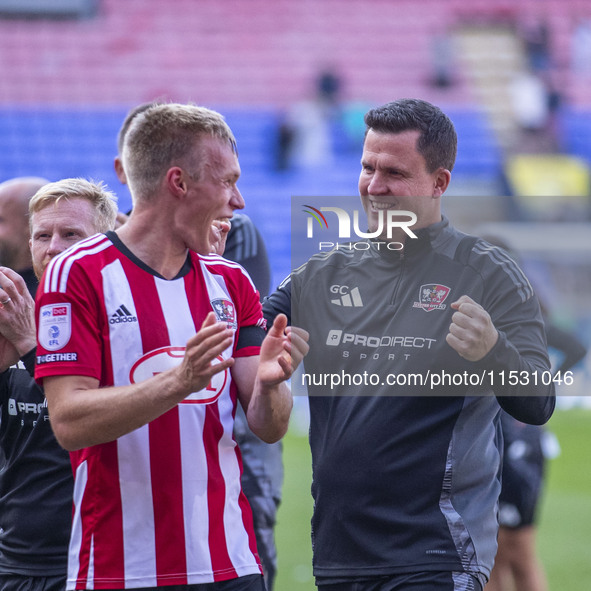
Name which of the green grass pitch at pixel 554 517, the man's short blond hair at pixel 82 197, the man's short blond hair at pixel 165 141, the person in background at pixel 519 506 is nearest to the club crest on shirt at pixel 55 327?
the man's short blond hair at pixel 165 141

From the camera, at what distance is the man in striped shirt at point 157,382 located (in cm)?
207

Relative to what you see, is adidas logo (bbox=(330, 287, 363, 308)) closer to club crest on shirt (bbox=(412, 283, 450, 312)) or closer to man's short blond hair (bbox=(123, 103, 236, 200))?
club crest on shirt (bbox=(412, 283, 450, 312))

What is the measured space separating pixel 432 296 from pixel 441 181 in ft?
1.16

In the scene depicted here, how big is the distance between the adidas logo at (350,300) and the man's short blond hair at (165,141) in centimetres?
60

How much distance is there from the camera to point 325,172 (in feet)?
52.1

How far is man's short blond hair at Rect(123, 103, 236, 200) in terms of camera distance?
7.31 ft

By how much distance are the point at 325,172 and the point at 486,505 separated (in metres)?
13.6

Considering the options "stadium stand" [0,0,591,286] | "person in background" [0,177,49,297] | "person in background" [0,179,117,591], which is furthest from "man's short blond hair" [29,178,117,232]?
"stadium stand" [0,0,591,286]

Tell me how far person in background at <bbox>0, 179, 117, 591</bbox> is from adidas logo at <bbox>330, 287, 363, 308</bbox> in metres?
0.72

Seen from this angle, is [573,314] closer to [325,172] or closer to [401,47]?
[325,172]

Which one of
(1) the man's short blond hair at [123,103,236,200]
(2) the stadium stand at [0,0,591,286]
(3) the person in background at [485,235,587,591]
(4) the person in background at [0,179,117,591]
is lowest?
(3) the person in background at [485,235,587,591]

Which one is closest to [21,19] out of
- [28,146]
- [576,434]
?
[28,146]

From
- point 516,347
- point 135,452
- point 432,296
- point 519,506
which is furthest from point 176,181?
point 519,506

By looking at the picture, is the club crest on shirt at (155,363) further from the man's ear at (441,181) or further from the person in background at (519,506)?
the person in background at (519,506)
